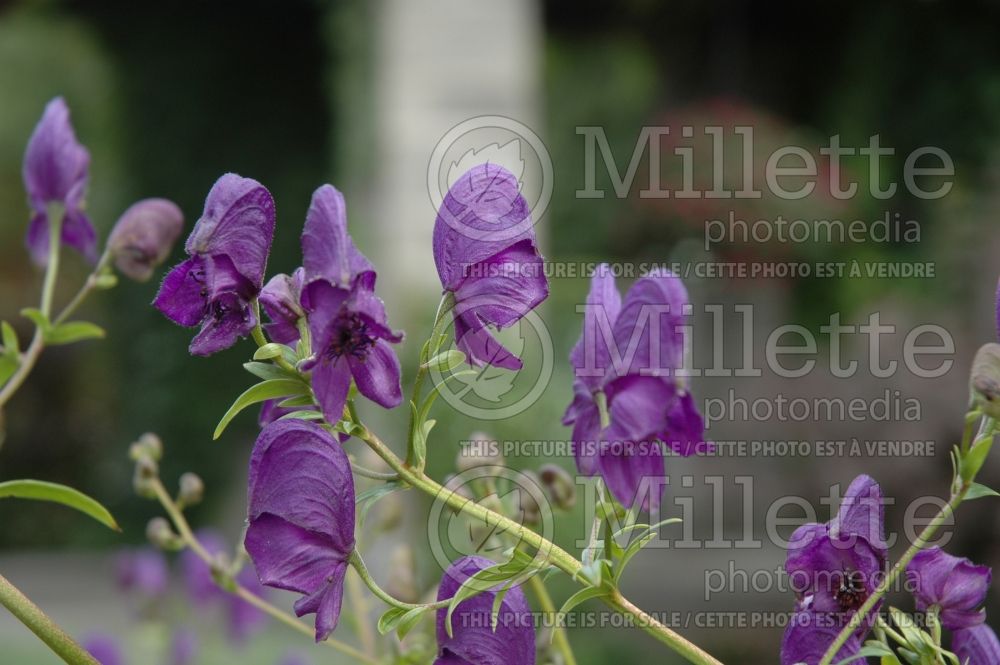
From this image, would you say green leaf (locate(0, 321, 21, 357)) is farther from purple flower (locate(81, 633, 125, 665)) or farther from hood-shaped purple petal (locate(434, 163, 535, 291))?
purple flower (locate(81, 633, 125, 665))

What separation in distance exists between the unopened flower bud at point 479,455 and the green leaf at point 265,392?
Answer: 0.66 ft

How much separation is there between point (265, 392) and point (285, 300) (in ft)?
0.14

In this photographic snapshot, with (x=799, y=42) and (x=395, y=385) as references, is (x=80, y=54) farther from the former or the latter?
(x=395, y=385)

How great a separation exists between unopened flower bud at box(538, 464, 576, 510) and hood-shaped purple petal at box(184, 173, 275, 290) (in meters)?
0.25

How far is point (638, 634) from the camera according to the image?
4.33 meters

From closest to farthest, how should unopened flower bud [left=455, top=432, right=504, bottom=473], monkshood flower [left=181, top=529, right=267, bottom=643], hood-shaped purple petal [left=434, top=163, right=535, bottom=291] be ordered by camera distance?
hood-shaped purple petal [left=434, top=163, right=535, bottom=291]
unopened flower bud [left=455, top=432, right=504, bottom=473]
monkshood flower [left=181, top=529, right=267, bottom=643]

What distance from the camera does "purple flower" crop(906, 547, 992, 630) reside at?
57 centimetres

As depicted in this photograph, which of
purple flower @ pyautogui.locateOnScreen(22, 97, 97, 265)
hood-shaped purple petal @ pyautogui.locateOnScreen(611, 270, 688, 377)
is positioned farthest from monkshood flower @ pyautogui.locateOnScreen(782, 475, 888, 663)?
purple flower @ pyautogui.locateOnScreen(22, 97, 97, 265)

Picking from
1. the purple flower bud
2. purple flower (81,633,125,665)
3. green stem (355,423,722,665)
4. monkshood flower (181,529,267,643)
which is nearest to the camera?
green stem (355,423,722,665)

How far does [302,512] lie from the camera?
0.52 meters

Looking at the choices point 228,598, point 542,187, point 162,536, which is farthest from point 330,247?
point 542,187

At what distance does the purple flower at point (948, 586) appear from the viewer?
567mm

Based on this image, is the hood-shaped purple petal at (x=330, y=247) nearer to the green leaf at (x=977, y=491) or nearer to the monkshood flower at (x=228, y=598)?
the green leaf at (x=977, y=491)

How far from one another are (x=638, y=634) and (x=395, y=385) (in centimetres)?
400
